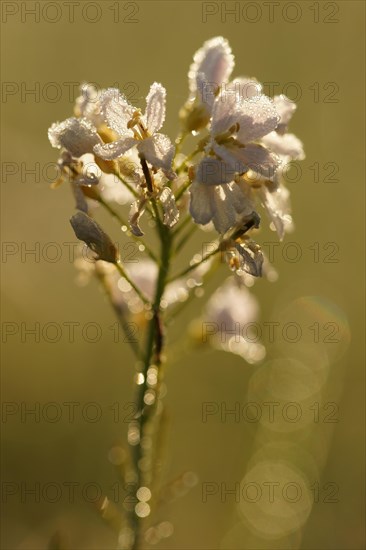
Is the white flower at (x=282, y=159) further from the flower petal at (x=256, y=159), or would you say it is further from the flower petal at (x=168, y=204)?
the flower petal at (x=168, y=204)

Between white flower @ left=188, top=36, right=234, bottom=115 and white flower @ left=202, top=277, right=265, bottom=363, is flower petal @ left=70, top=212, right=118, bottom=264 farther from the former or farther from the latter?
white flower @ left=202, top=277, right=265, bottom=363

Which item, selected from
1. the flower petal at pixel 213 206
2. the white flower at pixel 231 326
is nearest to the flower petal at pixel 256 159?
the flower petal at pixel 213 206

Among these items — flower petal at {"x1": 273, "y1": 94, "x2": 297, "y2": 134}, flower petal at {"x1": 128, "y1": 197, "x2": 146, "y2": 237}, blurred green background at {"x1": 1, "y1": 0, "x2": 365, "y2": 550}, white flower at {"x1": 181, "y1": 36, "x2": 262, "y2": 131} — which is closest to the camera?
flower petal at {"x1": 128, "y1": 197, "x2": 146, "y2": 237}

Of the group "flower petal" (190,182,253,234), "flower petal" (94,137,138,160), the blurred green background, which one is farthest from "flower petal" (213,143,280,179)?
the blurred green background

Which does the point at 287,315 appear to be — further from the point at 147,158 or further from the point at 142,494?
the point at 147,158

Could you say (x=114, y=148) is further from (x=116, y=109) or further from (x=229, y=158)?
(x=229, y=158)
